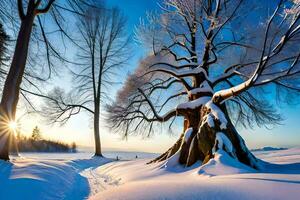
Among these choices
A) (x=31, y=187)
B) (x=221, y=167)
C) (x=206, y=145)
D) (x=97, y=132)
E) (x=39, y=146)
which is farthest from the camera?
(x=39, y=146)

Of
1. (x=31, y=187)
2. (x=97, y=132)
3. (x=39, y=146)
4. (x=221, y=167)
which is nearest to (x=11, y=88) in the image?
(x=31, y=187)

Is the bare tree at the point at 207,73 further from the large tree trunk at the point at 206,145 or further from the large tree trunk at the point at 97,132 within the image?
the large tree trunk at the point at 97,132

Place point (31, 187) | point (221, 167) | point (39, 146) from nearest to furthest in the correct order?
point (31, 187), point (221, 167), point (39, 146)

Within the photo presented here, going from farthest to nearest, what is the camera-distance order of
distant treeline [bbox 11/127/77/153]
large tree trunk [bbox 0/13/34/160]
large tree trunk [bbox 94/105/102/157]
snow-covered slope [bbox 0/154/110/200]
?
distant treeline [bbox 11/127/77/153] → large tree trunk [bbox 94/105/102/157] → large tree trunk [bbox 0/13/34/160] → snow-covered slope [bbox 0/154/110/200]

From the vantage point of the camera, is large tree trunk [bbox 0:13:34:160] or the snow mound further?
large tree trunk [bbox 0:13:34:160]

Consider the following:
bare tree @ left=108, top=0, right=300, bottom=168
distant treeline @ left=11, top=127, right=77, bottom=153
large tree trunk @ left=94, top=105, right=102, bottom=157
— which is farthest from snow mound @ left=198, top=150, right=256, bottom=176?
distant treeline @ left=11, top=127, right=77, bottom=153

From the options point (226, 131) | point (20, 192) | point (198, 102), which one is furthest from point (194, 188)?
point (198, 102)

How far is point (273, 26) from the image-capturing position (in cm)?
930

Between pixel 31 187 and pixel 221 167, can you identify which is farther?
pixel 221 167

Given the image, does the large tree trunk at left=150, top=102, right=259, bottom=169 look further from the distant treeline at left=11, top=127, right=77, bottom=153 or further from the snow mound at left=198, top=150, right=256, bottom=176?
the distant treeline at left=11, top=127, right=77, bottom=153

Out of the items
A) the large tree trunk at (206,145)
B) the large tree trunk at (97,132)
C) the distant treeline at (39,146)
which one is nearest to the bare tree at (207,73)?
the large tree trunk at (206,145)

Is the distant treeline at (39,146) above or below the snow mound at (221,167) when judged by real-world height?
above

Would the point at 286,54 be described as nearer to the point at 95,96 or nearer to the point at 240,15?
the point at 240,15

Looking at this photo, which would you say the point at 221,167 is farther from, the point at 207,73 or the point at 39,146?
the point at 39,146
